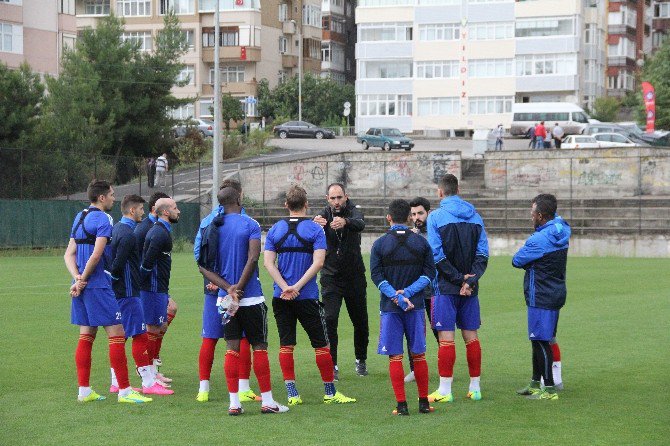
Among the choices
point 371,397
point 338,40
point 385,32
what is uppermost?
point 338,40

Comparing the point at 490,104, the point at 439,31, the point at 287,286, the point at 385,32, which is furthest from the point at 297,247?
the point at 385,32

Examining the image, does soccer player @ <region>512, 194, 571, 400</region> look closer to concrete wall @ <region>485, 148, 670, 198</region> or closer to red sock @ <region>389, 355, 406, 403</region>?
red sock @ <region>389, 355, 406, 403</region>

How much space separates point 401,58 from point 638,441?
90039 millimetres

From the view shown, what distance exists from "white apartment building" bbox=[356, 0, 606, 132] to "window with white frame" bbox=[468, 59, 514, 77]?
0.27 ft

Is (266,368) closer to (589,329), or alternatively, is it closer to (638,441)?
(638,441)

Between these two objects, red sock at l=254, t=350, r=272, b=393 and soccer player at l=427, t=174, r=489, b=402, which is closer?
red sock at l=254, t=350, r=272, b=393

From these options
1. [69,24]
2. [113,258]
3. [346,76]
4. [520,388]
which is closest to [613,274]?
[520,388]

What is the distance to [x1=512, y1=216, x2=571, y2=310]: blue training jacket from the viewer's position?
37.7 ft

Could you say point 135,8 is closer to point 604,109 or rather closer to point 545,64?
point 545,64

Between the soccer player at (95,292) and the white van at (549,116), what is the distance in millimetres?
68916

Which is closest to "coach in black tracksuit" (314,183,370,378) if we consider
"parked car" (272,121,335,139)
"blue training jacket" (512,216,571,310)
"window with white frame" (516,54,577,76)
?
"blue training jacket" (512,216,571,310)

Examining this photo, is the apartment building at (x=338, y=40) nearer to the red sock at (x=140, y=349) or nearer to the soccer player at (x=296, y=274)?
the red sock at (x=140, y=349)

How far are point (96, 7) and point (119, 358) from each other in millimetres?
95066

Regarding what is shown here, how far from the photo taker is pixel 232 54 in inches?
3947
